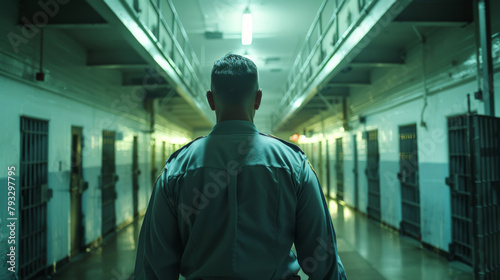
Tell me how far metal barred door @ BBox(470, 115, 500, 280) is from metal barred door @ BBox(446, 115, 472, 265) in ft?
5.25

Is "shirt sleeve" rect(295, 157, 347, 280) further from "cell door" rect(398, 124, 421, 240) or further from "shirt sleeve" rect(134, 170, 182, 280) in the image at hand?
"cell door" rect(398, 124, 421, 240)

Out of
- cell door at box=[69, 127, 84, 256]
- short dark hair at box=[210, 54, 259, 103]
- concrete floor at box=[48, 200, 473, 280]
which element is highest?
short dark hair at box=[210, 54, 259, 103]

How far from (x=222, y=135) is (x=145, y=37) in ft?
11.2

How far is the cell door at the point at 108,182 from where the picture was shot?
6.35m

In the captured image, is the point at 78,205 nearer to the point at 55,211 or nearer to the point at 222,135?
the point at 55,211

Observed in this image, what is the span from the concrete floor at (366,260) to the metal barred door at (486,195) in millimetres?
1406

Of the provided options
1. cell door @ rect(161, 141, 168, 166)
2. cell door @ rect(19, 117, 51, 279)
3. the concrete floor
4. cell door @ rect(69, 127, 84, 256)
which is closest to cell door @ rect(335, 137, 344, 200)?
the concrete floor

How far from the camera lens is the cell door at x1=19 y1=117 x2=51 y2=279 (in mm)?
3828

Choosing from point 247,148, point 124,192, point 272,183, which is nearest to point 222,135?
point 247,148

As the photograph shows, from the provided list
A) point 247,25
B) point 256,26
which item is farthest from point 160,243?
point 256,26

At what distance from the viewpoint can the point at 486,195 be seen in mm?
2932

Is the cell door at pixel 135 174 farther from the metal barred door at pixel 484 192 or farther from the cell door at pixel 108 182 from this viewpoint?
the metal barred door at pixel 484 192

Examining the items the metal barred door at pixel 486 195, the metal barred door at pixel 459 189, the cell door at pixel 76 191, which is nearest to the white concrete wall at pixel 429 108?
the metal barred door at pixel 459 189

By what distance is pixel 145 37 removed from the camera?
4109 millimetres
